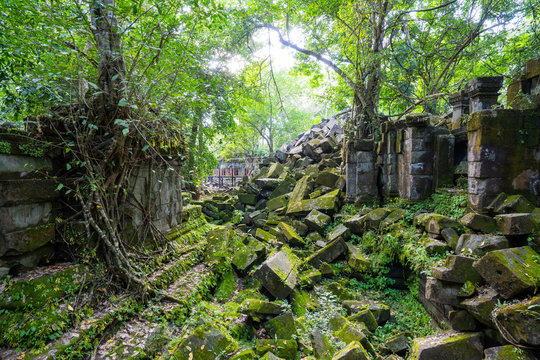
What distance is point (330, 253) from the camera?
5668 millimetres

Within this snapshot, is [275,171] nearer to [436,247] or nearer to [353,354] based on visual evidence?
[436,247]

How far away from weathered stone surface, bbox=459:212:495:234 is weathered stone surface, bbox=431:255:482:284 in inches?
34.8

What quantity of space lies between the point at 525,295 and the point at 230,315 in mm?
3406

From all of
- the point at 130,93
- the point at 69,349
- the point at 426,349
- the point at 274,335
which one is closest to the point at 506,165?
the point at 426,349

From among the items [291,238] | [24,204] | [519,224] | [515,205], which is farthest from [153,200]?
[515,205]

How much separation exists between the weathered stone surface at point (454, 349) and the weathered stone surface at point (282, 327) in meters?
1.45

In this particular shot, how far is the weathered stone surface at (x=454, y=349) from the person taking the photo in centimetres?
284

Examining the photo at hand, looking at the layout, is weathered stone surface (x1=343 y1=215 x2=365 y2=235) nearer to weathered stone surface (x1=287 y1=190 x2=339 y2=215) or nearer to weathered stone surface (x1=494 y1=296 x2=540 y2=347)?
weathered stone surface (x1=287 y1=190 x2=339 y2=215)

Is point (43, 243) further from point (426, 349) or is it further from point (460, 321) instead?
point (460, 321)

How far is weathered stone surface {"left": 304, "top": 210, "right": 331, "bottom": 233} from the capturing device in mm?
7234

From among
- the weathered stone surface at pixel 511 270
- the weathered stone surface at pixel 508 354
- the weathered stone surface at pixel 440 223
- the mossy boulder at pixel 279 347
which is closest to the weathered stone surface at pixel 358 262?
the weathered stone surface at pixel 440 223

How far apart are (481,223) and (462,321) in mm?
1572

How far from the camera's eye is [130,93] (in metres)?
3.47

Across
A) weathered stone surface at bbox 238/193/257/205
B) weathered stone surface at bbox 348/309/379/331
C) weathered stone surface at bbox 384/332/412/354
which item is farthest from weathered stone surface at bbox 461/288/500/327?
weathered stone surface at bbox 238/193/257/205
